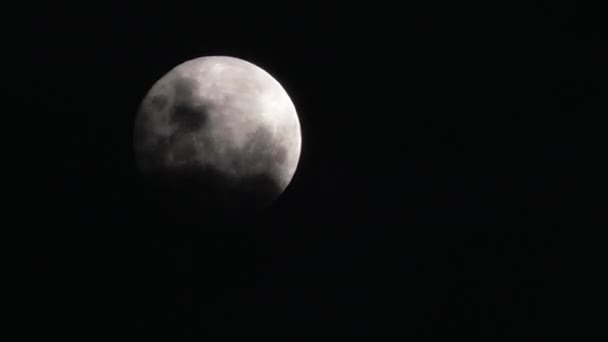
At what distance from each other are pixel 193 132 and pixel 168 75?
482mm

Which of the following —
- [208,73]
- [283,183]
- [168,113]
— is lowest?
[283,183]

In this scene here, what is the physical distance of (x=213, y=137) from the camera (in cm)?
317

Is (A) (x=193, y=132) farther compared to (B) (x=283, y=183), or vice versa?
(B) (x=283, y=183)

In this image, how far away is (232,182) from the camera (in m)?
3.19

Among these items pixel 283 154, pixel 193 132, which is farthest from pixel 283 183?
pixel 193 132

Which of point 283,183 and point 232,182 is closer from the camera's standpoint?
point 232,182

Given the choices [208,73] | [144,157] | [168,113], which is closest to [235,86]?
[208,73]

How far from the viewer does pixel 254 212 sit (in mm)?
3381

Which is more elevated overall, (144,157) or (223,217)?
(144,157)

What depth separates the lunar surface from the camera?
316 centimetres

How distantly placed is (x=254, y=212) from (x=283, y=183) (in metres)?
0.28

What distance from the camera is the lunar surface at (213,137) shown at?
316cm

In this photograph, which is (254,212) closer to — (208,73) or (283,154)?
(283,154)

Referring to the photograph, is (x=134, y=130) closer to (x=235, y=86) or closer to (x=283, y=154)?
(x=235, y=86)
